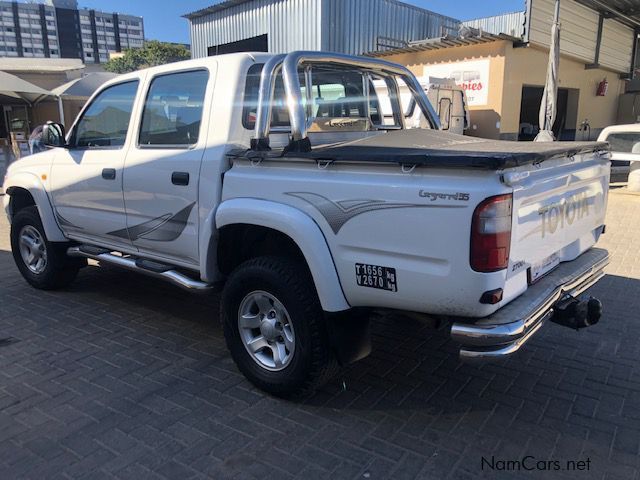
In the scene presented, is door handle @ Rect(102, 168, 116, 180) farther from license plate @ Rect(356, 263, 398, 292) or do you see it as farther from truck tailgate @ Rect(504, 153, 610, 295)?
truck tailgate @ Rect(504, 153, 610, 295)

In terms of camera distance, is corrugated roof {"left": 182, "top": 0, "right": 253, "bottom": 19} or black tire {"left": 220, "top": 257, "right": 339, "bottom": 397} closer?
black tire {"left": 220, "top": 257, "right": 339, "bottom": 397}

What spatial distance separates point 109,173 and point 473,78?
12588mm

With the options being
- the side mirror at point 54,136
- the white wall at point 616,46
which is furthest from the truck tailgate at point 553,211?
the white wall at point 616,46

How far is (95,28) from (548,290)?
153201mm

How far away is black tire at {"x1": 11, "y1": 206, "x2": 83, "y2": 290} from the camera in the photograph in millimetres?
5086

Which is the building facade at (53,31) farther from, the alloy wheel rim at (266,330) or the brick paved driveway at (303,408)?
the alloy wheel rim at (266,330)

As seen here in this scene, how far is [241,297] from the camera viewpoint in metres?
3.27

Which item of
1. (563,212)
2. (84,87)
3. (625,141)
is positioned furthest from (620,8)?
(563,212)

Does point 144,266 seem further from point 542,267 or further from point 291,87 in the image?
point 542,267

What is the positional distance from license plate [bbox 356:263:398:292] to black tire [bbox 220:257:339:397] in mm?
387

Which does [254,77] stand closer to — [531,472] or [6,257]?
[531,472]

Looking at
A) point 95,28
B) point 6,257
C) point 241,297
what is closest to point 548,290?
point 241,297

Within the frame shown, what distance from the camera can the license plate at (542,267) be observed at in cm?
275

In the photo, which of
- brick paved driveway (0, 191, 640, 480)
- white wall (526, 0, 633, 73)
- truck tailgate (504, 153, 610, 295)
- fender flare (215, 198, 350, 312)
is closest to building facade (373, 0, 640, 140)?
white wall (526, 0, 633, 73)
